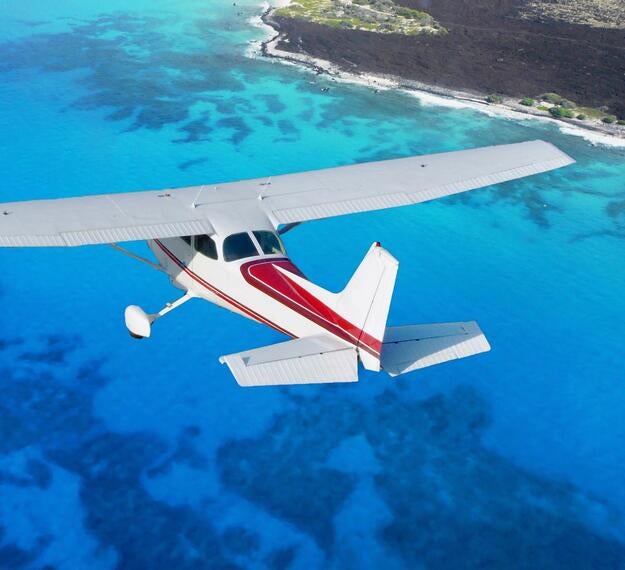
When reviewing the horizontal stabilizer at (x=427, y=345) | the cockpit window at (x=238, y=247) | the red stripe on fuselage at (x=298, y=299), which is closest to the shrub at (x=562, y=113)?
the red stripe on fuselage at (x=298, y=299)

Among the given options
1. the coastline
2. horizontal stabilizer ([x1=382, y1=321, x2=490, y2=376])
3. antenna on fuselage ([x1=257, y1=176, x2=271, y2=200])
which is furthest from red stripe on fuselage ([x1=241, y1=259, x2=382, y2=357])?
the coastline

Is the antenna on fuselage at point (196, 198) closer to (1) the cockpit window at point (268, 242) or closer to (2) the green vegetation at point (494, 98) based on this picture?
(1) the cockpit window at point (268, 242)

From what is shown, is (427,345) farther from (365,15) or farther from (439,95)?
→ (365,15)

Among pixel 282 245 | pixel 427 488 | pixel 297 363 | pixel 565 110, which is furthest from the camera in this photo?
pixel 565 110

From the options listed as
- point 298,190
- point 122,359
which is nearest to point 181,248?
point 298,190

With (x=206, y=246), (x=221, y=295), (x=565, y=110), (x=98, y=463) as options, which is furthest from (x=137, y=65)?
(x=98, y=463)
